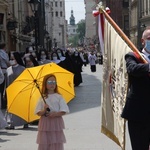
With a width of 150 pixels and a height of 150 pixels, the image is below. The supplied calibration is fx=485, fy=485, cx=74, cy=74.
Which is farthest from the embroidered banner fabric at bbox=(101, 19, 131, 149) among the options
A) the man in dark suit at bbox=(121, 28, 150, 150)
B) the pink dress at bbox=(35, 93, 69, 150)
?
the pink dress at bbox=(35, 93, 69, 150)

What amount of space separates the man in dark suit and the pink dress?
1628 mm

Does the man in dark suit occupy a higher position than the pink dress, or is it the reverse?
the man in dark suit

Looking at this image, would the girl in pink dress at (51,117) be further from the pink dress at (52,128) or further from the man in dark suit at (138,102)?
the man in dark suit at (138,102)

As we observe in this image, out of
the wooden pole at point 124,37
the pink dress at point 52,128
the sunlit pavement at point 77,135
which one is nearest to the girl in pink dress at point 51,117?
the pink dress at point 52,128

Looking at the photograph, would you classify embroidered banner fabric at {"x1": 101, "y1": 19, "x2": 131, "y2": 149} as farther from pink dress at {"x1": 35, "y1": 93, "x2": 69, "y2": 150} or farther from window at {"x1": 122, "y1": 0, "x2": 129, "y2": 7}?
window at {"x1": 122, "y1": 0, "x2": 129, "y2": 7}

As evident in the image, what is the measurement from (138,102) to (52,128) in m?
1.86

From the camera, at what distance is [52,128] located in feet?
21.1

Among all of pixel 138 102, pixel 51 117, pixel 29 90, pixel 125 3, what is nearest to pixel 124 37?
pixel 138 102

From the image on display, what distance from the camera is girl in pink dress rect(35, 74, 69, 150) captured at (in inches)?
253

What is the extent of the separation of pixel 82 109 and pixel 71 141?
446 centimetres

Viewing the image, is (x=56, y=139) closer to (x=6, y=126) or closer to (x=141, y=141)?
(x=141, y=141)

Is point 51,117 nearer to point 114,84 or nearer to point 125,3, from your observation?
point 114,84

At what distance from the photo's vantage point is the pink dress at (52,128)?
21.1 ft

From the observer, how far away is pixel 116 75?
5.25m
